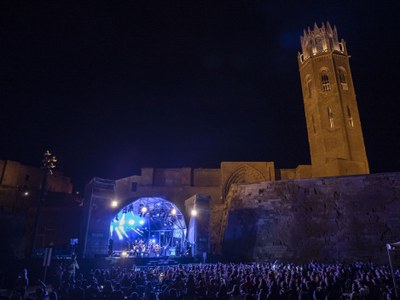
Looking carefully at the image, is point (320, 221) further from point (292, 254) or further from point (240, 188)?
point (240, 188)

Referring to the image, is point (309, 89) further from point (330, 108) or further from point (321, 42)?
point (321, 42)

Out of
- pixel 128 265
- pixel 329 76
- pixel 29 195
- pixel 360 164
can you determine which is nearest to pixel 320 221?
pixel 360 164

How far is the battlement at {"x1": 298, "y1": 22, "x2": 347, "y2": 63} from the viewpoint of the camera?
37028 millimetres

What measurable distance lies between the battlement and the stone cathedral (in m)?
0.16

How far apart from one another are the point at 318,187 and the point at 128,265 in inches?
686

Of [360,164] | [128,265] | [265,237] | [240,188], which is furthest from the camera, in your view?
[360,164]

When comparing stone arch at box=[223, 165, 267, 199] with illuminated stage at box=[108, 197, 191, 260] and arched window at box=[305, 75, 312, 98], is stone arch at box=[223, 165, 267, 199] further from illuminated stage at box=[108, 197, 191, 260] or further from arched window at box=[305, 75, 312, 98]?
arched window at box=[305, 75, 312, 98]

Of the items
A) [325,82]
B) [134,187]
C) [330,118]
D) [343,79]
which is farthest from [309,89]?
[134,187]

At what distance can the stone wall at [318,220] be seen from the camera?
2027 centimetres

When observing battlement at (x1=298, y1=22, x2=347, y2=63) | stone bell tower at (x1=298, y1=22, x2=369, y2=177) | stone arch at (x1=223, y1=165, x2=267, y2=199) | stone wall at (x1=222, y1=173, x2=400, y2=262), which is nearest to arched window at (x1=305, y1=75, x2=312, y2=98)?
stone bell tower at (x1=298, y1=22, x2=369, y2=177)

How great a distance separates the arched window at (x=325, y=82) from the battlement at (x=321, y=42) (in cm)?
343

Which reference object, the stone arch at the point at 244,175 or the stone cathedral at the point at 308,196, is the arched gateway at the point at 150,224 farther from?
the stone arch at the point at 244,175

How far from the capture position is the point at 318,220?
2214cm

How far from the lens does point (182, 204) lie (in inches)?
1433
